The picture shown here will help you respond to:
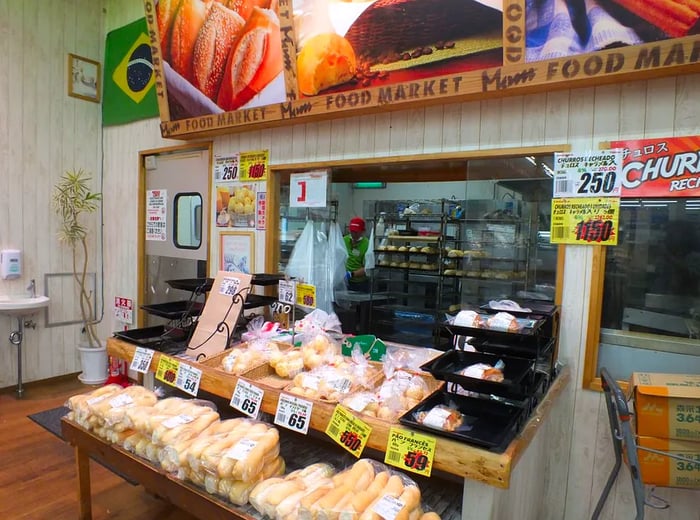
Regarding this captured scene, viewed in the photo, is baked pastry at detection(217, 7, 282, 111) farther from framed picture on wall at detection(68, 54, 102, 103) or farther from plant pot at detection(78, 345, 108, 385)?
plant pot at detection(78, 345, 108, 385)

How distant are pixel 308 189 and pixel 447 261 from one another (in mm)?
2611

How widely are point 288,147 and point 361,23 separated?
96 centimetres

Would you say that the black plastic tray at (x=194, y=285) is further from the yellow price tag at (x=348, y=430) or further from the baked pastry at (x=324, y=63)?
the yellow price tag at (x=348, y=430)

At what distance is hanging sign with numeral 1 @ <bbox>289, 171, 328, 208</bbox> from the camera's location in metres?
2.90

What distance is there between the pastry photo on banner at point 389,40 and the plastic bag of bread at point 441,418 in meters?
1.54

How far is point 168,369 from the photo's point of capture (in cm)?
207

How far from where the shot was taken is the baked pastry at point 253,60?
270cm

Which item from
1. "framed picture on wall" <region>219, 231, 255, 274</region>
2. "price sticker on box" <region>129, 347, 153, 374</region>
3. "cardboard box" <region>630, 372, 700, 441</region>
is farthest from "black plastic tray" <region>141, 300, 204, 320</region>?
"cardboard box" <region>630, 372, 700, 441</region>

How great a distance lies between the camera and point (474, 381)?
1426 mm

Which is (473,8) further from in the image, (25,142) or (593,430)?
(25,142)

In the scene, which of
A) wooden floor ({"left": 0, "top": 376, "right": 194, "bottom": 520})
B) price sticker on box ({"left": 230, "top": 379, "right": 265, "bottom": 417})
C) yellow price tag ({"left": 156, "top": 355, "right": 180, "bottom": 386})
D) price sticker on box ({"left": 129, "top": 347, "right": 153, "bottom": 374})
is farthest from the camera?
wooden floor ({"left": 0, "top": 376, "right": 194, "bottom": 520})

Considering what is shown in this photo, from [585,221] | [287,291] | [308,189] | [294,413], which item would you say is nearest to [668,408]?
[585,221]

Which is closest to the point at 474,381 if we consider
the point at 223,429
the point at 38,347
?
the point at 223,429

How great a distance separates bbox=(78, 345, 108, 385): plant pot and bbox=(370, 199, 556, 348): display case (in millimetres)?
2869
